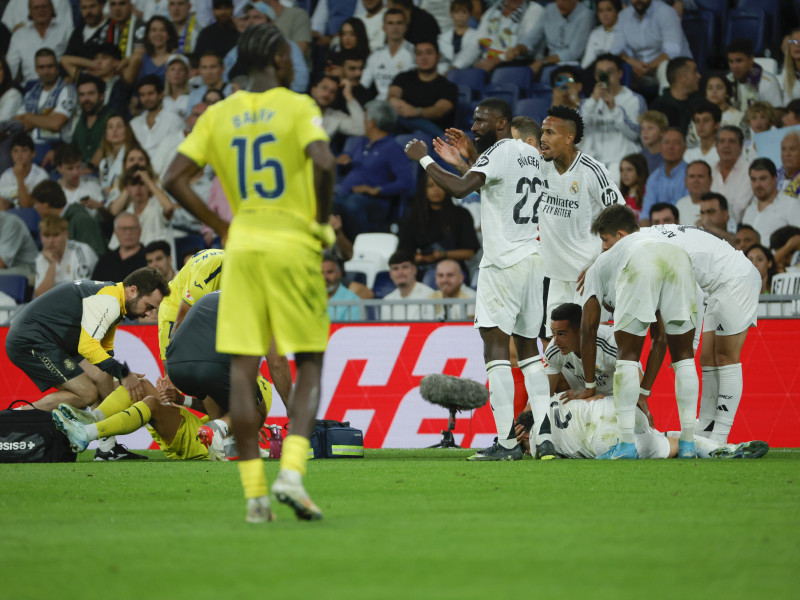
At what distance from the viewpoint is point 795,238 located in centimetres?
1205

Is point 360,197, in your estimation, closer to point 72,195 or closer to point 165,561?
point 72,195

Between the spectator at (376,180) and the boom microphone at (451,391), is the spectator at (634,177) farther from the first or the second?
the boom microphone at (451,391)

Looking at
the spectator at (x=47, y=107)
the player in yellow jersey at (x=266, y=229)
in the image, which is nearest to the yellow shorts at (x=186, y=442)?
the player in yellow jersey at (x=266, y=229)

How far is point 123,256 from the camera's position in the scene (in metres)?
14.7

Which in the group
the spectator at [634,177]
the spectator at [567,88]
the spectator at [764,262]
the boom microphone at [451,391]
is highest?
the spectator at [567,88]

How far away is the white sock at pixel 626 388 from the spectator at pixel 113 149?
394 inches

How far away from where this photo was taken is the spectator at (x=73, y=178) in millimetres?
16094

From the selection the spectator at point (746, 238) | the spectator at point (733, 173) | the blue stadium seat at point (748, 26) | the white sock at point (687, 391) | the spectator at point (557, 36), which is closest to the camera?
the white sock at point (687, 391)

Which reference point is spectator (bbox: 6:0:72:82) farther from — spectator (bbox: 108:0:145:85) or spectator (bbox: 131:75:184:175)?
spectator (bbox: 131:75:184:175)

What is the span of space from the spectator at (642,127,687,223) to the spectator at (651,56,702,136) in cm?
63

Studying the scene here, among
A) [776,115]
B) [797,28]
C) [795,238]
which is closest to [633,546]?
[795,238]

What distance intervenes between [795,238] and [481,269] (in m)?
5.12

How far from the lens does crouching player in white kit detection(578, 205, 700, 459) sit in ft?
26.8

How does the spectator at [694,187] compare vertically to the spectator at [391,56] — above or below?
below
